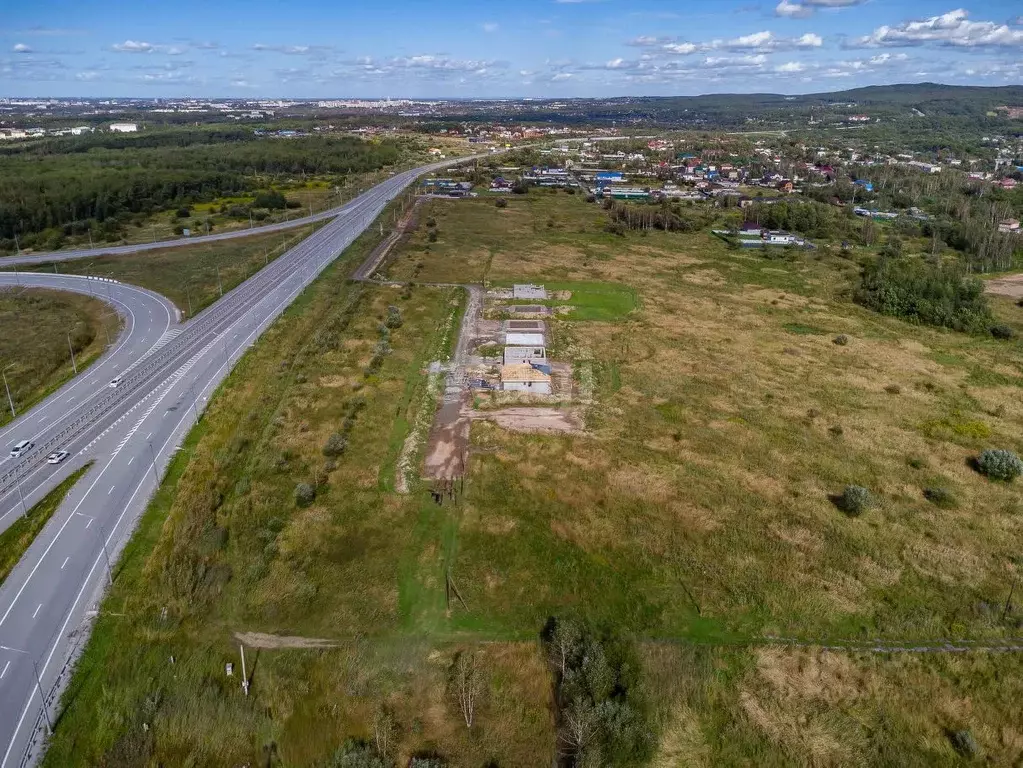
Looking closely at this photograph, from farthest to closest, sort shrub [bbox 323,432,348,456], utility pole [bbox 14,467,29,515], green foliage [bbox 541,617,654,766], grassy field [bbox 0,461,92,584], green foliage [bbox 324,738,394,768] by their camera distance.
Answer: shrub [bbox 323,432,348,456] < utility pole [bbox 14,467,29,515] < grassy field [bbox 0,461,92,584] < green foliage [bbox 541,617,654,766] < green foliage [bbox 324,738,394,768]

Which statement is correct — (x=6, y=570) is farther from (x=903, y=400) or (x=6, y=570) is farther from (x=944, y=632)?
(x=903, y=400)

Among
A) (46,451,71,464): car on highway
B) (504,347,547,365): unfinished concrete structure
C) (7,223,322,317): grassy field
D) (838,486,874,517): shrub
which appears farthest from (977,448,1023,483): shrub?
(7,223,322,317): grassy field


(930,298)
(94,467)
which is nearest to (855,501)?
(94,467)

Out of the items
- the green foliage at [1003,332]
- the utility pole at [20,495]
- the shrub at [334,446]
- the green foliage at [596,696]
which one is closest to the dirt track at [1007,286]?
the green foliage at [1003,332]

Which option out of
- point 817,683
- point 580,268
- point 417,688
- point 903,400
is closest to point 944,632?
→ point 817,683

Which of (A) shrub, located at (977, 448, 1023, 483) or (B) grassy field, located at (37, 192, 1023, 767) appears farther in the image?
(A) shrub, located at (977, 448, 1023, 483)

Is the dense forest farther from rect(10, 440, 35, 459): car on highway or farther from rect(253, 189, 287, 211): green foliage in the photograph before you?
rect(10, 440, 35, 459): car on highway
